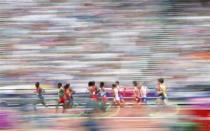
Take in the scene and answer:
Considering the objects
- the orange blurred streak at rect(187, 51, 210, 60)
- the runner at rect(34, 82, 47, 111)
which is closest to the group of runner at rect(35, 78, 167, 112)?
the runner at rect(34, 82, 47, 111)

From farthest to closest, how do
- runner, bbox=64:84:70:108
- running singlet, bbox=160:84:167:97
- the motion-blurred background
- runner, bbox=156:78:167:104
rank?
the motion-blurred background < running singlet, bbox=160:84:167:97 < runner, bbox=156:78:167:104 < runner, bbox=64:84:70:108

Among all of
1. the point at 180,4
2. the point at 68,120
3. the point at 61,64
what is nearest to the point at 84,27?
the point at 61,64

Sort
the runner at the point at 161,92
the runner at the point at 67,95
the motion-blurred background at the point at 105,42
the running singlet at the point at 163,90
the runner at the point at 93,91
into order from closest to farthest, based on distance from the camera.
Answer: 1. the runner at the point at 93,91
2. the runner at the point at 67,95
3. the runner at the point at 161,92
4. the running singlet at the point at 163,90
5. the motion-blurred background at the point at 105,42

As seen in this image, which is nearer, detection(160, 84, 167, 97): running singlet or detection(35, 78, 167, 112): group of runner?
detection(35, 78, 167, 112): group of runner

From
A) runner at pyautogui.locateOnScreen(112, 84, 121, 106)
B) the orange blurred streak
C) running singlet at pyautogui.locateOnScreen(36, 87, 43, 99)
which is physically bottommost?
runner at pyautogui.locateOnScreen(112, 84, 121, 106)

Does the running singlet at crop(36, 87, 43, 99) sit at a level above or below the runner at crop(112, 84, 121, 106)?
above

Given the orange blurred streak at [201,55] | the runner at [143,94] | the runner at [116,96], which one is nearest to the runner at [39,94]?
the runner at [116,96]

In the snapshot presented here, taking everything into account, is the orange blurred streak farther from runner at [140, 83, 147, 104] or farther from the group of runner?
runner at [140, 83, 147, 104]

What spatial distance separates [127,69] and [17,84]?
8.86 feet

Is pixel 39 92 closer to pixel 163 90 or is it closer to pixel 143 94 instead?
pixel 143 94

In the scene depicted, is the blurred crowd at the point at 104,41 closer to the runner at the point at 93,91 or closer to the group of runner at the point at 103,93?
the group of runner at the point at 103,93

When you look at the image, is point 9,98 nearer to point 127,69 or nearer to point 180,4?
point 127,69

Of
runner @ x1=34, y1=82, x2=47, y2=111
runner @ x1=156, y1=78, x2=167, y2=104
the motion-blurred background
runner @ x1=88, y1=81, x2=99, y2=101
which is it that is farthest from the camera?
the motion-blurred background

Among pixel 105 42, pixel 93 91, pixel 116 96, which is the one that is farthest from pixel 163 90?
pixel 105 42
